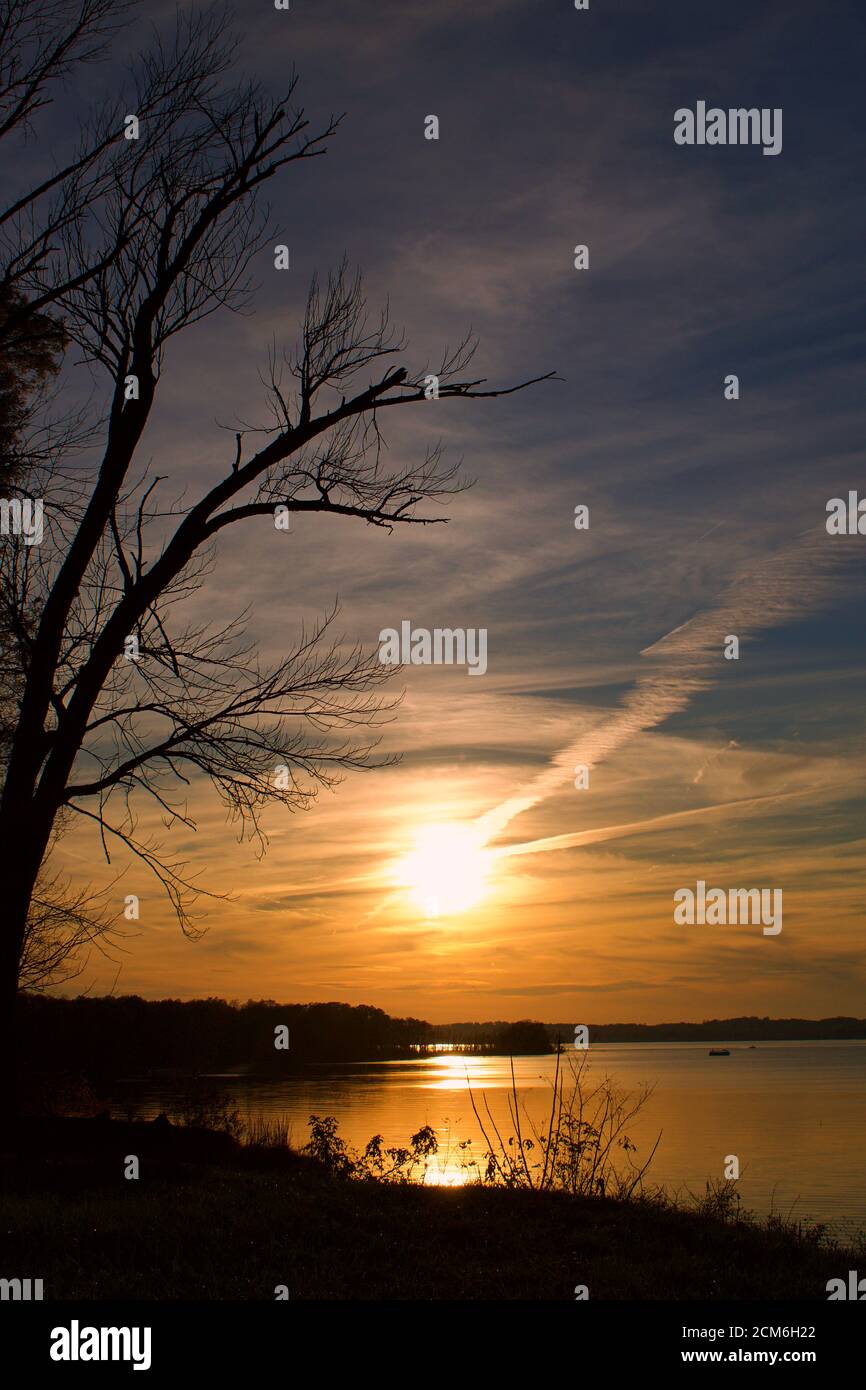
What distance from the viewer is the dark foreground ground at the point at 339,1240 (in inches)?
294

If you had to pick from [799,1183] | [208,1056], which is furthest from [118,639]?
[799,1183]

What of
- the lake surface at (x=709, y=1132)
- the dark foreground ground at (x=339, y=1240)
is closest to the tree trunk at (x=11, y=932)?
the dark foreground ground at (x=339, y=1240)

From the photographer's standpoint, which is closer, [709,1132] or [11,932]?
[11,932]

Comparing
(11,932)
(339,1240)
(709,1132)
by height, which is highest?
(11,932)

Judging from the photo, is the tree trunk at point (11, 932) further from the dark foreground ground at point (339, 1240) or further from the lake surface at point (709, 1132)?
the lake surface at point (709, 1132)

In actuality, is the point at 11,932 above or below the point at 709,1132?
above

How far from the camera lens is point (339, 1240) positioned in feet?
28.6

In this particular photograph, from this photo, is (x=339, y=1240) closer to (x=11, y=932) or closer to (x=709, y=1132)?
(x=11, y=932)

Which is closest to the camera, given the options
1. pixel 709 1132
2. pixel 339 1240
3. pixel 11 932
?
pixel 339 1240

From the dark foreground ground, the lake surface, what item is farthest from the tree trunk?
the lake surface

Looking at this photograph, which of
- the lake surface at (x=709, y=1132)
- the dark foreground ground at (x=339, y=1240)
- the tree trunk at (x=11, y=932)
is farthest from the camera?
the lake surface at (x=709, y=1132)

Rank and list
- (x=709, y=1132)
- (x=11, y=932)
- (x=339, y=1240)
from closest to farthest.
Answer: (x=339, y=1240) < (x=11, y=932) < (x=709, y=1132)

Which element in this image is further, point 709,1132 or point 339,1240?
point 709,1132

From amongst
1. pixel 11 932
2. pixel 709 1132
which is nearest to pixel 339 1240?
pixel 11 932
